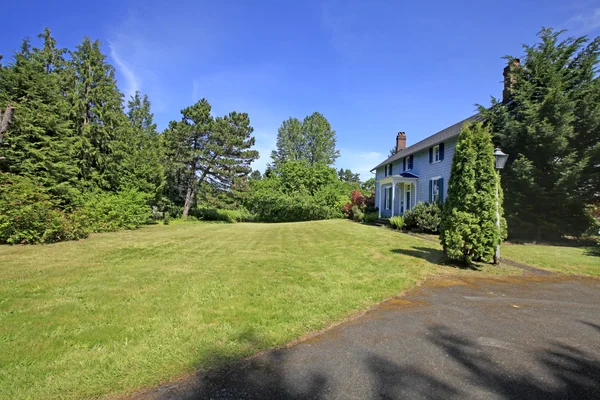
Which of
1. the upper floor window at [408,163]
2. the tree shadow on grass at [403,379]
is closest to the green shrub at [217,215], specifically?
the upper floor window at [408,163]

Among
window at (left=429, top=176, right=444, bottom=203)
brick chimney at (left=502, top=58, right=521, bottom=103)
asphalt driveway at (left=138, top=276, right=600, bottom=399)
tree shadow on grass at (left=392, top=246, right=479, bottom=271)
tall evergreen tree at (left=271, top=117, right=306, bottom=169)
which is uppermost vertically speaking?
tall evergreen tree at (left=271, top=117, right=306, bottom=169)

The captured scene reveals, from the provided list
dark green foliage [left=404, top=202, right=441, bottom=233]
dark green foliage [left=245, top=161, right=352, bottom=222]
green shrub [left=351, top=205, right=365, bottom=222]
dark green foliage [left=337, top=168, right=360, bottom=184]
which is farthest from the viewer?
dark green foliage [left=337, top=168, right=360, bottom=184]

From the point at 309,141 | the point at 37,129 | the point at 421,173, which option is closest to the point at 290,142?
the point at 309,141

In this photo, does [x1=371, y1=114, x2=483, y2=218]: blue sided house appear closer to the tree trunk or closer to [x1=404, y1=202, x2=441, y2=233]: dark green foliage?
[x1=404, y1=202, x2=441, y2=233]: dark green foliage

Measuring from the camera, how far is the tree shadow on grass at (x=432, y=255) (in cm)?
750

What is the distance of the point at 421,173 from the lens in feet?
65.6

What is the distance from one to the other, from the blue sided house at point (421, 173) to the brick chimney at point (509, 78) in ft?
5.49

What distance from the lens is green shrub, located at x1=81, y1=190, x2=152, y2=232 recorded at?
14661 mm

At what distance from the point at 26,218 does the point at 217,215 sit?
71.9 ft

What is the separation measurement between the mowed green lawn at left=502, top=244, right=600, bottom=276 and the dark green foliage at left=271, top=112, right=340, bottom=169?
129 feet

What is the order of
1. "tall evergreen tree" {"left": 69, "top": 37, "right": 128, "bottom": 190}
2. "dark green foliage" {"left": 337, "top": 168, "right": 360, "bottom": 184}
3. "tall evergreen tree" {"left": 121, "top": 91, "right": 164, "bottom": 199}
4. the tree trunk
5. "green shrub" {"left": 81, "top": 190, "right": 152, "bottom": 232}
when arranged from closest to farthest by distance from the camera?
"green shrub" {"left": 81, "top": 190, "right": 152, "bottom": 232} → "tall evergreen tree" {"left": 69, "top": 37, "right": 128, "bottom": 190} → "tall evergreen tree" {"left": 121, "top": 91, "right": 164, "bottom": 199} → the tree trunk → "dark green foliage" {"left": 337, "top": 168, "right": 360, "bottom": 184}

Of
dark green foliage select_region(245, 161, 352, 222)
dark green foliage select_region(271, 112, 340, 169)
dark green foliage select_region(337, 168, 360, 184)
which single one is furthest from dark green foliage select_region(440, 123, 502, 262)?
dark green foliage select_region(337, 168, 360, 184)

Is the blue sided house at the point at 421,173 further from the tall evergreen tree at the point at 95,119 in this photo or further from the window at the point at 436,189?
the tall evergreen tree at the point at 95,119

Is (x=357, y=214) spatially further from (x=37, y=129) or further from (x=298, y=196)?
(x=37, y=129)
